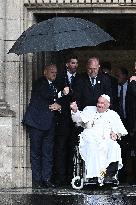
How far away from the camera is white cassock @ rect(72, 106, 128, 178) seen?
39.8ft

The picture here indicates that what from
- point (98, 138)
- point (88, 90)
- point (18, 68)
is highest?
point (18, 68)

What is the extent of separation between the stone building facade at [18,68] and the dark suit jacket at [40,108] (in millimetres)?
314

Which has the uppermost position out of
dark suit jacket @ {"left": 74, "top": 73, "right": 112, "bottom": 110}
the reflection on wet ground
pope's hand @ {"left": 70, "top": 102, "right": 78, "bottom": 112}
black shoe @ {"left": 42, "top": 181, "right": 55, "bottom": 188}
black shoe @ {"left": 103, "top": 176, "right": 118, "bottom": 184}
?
dark suit jacket @ {"left": 74, "top": 73, "right": 112, "bottom": 110}

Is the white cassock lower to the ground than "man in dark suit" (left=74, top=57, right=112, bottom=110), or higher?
lower

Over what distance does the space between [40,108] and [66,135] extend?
0.64 meters

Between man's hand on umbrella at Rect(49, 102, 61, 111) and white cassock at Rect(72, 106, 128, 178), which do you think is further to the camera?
man's hand on umbrella at Rect(49, 102, 61, 111)

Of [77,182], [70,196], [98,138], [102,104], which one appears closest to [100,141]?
[98,138]

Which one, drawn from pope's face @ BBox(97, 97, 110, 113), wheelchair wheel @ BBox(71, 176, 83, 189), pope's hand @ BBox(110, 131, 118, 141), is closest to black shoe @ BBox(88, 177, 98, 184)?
wheelchair wheel @ BBox(71, 176, 83, 189)

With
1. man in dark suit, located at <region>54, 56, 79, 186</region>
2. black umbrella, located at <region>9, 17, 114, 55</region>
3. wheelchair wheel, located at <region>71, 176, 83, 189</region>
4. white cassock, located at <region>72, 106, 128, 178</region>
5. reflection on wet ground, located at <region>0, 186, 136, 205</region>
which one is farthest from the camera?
man in dark suit, located at <region>54, 56, 79, 186</region>

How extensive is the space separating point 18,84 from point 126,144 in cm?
209

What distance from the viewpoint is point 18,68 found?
13.1 metres

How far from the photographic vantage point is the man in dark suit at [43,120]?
41.7ft

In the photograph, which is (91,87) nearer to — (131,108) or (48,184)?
(131,108)

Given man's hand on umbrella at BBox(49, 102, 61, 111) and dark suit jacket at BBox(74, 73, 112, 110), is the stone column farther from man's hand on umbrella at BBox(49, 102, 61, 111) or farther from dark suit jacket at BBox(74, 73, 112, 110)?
dark suit jacket at BBox(74, 73, 112, 110)
